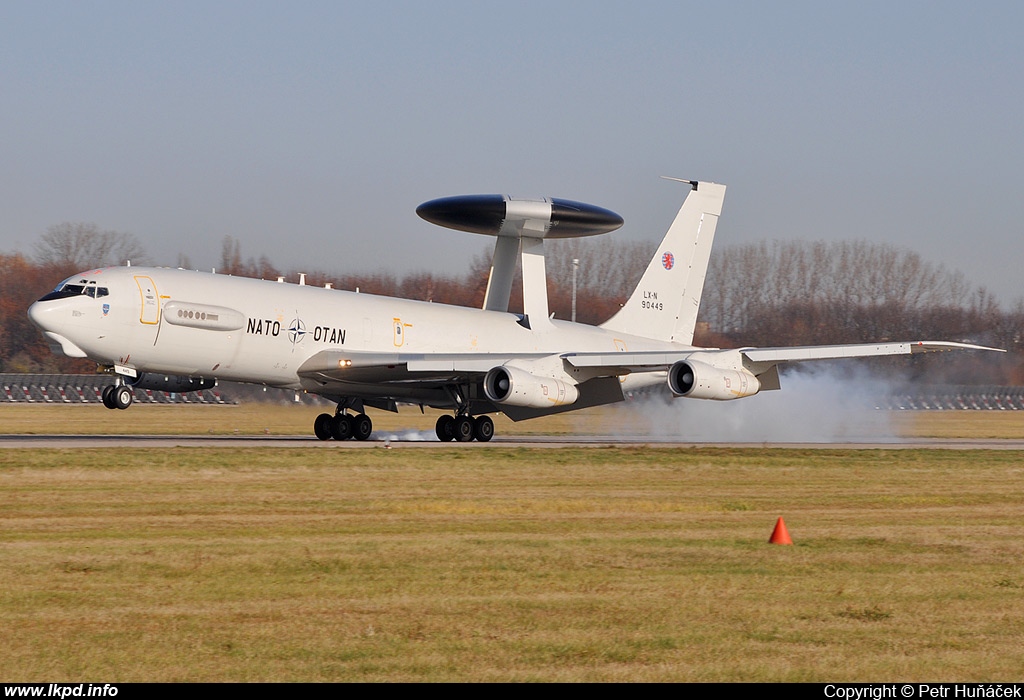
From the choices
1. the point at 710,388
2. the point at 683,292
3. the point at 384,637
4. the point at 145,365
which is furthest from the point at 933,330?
the point at 384,637

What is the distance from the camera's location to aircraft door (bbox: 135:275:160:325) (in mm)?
28344

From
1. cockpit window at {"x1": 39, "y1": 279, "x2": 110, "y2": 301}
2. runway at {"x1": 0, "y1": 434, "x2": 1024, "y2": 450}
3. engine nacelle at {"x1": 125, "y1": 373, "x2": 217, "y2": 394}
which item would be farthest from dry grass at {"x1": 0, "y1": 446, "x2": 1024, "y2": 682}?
engine nacelle at {"x1": 125, "y1": 373, "x2": 217, "y2": 394}

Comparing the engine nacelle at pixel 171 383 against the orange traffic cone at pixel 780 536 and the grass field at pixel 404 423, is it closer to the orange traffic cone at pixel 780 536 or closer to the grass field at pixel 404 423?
the grass field at pixel 404 423

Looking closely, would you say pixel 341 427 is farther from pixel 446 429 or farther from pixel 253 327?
pixel 253 327

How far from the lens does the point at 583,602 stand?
36.6 feet

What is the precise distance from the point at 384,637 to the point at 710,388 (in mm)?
23937

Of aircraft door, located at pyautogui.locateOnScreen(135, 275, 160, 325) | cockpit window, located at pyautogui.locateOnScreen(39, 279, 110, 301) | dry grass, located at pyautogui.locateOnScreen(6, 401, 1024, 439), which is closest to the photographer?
cockpit window, located at pyautogui.locateOnScreen(39, 279, 110, 301)

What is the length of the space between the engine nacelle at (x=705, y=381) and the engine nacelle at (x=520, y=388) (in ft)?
11.0

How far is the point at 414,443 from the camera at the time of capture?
107ft

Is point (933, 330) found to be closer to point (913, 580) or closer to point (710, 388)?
point (710, 388)

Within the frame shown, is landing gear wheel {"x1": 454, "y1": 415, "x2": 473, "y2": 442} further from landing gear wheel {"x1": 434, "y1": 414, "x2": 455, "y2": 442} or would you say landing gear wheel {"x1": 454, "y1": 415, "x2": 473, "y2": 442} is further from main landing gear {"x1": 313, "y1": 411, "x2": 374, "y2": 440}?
main landing gear {"x1": 313, "y1": 411, "x2": 374, "y2": 440}

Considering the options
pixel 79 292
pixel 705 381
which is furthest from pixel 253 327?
pixel 705 381

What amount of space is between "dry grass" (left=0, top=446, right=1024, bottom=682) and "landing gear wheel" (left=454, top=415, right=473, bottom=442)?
10.5 meters

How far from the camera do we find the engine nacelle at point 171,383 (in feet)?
102
